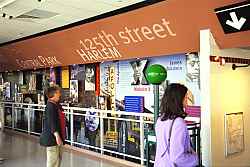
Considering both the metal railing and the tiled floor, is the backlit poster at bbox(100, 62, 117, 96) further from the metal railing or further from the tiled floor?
the tiled floor

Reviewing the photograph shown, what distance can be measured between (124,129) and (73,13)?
2482mm

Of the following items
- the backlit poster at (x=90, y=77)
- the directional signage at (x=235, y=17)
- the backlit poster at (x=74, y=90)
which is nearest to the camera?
the directional signage at (x=235, y=17)

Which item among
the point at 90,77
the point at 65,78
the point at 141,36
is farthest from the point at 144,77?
the point at 65,78

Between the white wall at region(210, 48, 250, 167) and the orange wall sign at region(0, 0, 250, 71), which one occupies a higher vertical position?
the orange wall sign at region(0, 0, 250, 71)

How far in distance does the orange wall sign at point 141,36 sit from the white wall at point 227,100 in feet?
1.40

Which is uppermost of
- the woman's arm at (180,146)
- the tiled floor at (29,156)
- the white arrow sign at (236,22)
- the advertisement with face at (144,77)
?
the white arrow sign at (236,22)

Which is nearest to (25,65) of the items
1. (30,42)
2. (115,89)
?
(30,42)

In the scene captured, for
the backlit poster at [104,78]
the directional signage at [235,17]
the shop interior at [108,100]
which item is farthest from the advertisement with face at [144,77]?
the directional signage at [235,17]

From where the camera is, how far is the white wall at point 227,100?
4.01 m

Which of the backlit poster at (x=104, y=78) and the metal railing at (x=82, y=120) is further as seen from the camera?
the backlit poster at (x=104, y=78)

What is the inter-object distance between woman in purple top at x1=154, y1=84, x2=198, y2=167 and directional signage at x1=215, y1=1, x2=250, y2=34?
1.47 metres

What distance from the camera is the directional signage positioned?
11.1 ft

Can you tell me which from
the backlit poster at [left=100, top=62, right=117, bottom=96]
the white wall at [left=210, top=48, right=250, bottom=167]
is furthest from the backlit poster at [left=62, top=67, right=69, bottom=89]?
the white wall at [left=210, top=48, right=250, bottom=167]

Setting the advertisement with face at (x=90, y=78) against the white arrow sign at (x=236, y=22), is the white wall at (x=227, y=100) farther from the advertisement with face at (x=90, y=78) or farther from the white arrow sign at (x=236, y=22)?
the advertisement with face at (x=90, y=78)
